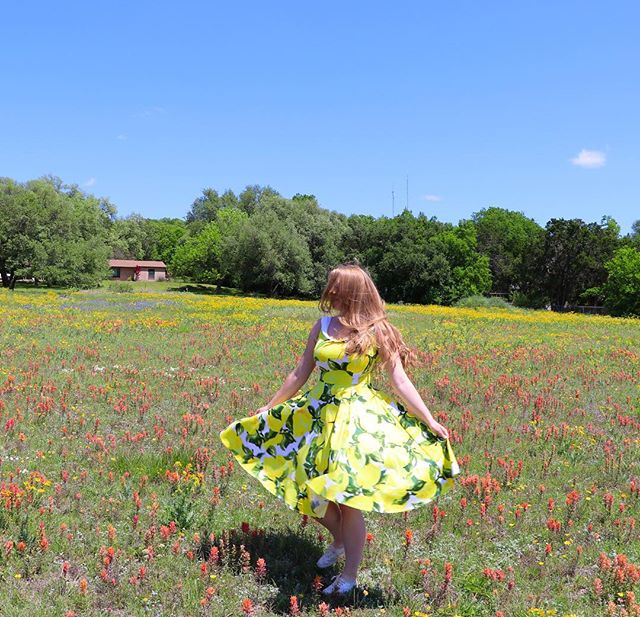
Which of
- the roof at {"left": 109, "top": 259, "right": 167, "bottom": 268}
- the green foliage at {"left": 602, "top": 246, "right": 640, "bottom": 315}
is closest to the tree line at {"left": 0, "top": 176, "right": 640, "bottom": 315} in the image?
the green foliage at {"left": 602, "top": 246, "right": 640, "bottom": 315}

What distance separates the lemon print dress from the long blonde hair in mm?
118

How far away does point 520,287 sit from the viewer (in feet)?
266

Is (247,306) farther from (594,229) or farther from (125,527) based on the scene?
(594,229)

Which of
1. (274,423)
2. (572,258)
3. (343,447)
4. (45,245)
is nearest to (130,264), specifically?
(45,245)

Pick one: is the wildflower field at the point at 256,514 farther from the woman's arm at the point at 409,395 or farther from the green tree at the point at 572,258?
the green tree at the point at 572,258

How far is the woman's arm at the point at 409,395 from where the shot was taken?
14.5ft

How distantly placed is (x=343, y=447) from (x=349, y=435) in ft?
0.33

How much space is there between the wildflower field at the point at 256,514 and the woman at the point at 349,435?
0.68 meters

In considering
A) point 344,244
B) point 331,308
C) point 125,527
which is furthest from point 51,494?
point 344,244

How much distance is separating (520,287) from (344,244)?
25.6 metres

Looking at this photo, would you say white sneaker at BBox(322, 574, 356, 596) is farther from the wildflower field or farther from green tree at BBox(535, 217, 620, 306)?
green tree at BBox(535, 217, 620, 306)

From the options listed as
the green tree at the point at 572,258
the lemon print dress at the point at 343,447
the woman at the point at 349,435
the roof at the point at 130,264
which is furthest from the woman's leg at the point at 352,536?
the roof at the point at 130,264

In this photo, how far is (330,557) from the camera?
190 inches

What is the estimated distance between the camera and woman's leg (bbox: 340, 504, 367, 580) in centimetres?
425
